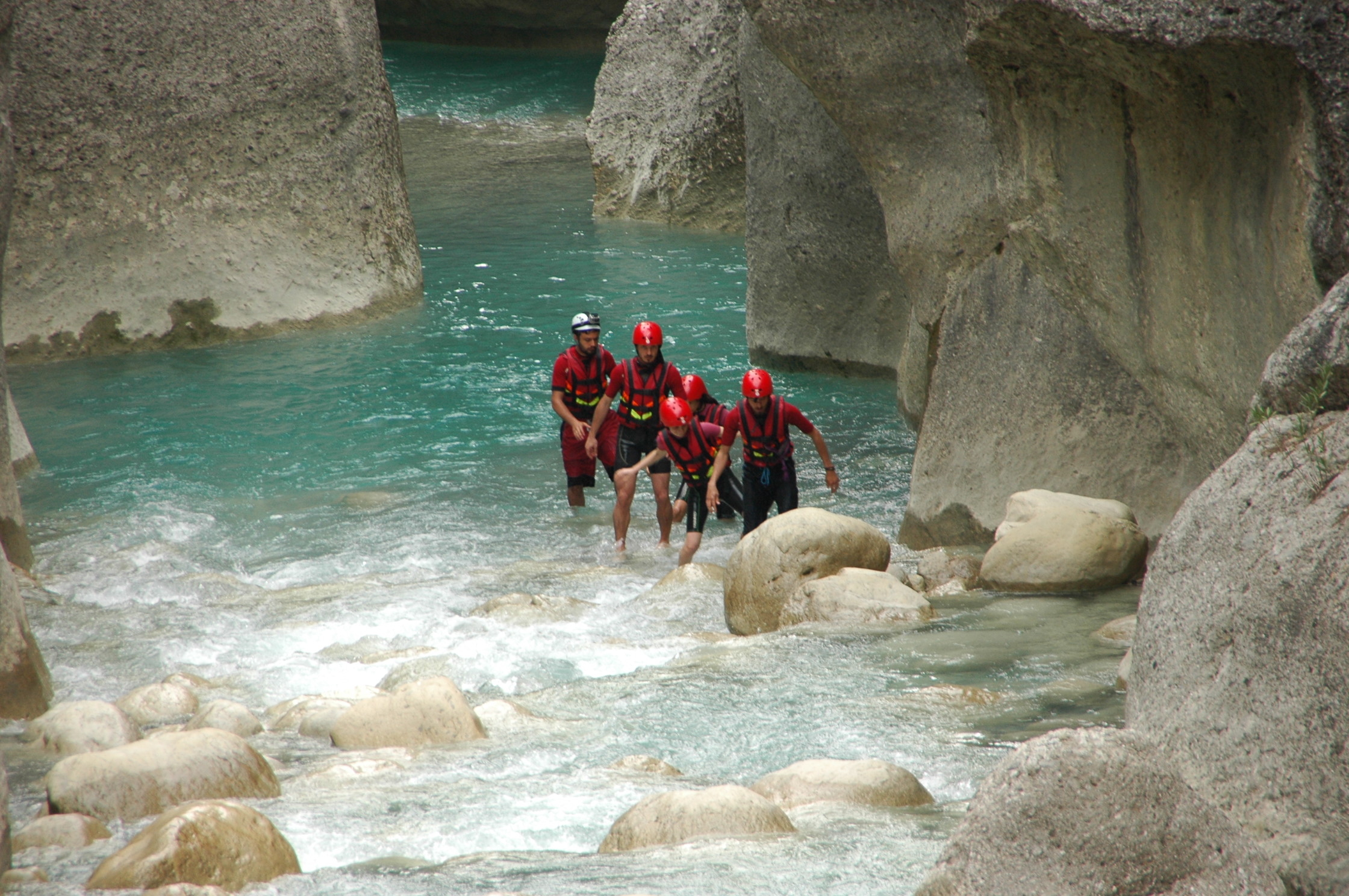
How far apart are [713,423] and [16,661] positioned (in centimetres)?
494

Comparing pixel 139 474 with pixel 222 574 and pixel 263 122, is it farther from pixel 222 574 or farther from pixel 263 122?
pixel 263 122

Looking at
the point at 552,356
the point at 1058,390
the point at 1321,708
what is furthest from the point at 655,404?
the point at 1321,708

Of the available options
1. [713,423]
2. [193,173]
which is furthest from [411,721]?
[193,173]

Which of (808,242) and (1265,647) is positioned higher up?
(808,242)

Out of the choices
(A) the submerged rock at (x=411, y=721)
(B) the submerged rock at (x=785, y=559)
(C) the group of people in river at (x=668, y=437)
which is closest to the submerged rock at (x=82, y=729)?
(A) the submerged rock at (x=411, y=721)

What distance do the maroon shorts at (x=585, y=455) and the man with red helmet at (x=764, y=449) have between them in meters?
1.44

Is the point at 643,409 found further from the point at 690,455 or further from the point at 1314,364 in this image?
the point at 1314,364

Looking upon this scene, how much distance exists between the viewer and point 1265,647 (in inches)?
131

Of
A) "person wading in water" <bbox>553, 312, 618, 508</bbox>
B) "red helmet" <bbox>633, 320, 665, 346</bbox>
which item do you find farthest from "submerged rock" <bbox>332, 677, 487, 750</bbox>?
"person wading in water" <bbox>553, 312, 618, 508</bbox>

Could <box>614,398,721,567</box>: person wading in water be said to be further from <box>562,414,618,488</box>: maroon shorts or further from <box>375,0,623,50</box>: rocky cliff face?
<box>375,0,623,50</box>: rocky cliff face

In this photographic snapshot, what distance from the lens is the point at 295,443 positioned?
1230 cm

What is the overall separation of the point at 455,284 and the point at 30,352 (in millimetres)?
6047

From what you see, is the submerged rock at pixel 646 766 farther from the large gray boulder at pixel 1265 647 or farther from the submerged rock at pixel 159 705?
the submerged rock at pixel 159 705

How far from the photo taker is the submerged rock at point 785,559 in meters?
7.38
